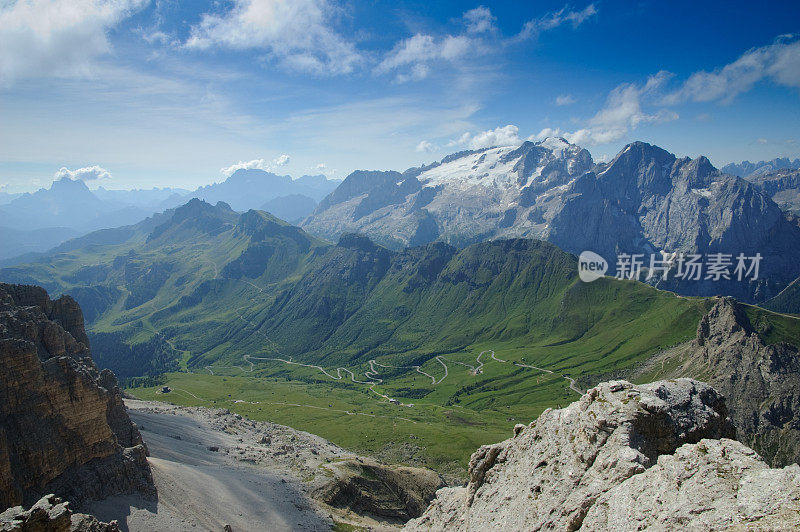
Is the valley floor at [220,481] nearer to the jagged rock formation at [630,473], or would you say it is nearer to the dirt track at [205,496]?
the dirt track at [205,496]

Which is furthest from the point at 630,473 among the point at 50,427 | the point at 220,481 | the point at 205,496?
the point at 220,481

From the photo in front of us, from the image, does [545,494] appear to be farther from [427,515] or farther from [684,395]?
[427,515]

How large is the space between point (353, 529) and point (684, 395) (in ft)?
246

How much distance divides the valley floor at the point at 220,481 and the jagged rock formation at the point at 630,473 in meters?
46.7

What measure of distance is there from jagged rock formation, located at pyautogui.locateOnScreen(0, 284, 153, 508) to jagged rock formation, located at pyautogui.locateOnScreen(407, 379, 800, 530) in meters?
52.7

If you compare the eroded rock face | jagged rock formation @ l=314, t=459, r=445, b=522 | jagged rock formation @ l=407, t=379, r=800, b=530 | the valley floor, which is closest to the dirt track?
the valley floor

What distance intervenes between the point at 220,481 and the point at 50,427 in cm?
3726

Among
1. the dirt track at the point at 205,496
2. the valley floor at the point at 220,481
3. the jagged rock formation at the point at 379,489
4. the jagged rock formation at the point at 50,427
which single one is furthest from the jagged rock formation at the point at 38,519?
the jagged rock formation at the point at 379,489

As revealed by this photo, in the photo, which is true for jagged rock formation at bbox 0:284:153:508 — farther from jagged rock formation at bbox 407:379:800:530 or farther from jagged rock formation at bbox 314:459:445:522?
jagged rock formation at bbox 407:379:800:530

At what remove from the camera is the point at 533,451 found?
38562 mm

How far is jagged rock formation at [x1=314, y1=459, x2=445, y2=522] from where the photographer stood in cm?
9806

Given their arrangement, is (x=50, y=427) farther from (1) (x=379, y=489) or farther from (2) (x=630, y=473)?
(2) (x=630, y=473)

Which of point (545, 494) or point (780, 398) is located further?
point (780, 398)

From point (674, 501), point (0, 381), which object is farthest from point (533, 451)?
point (0, 381)
